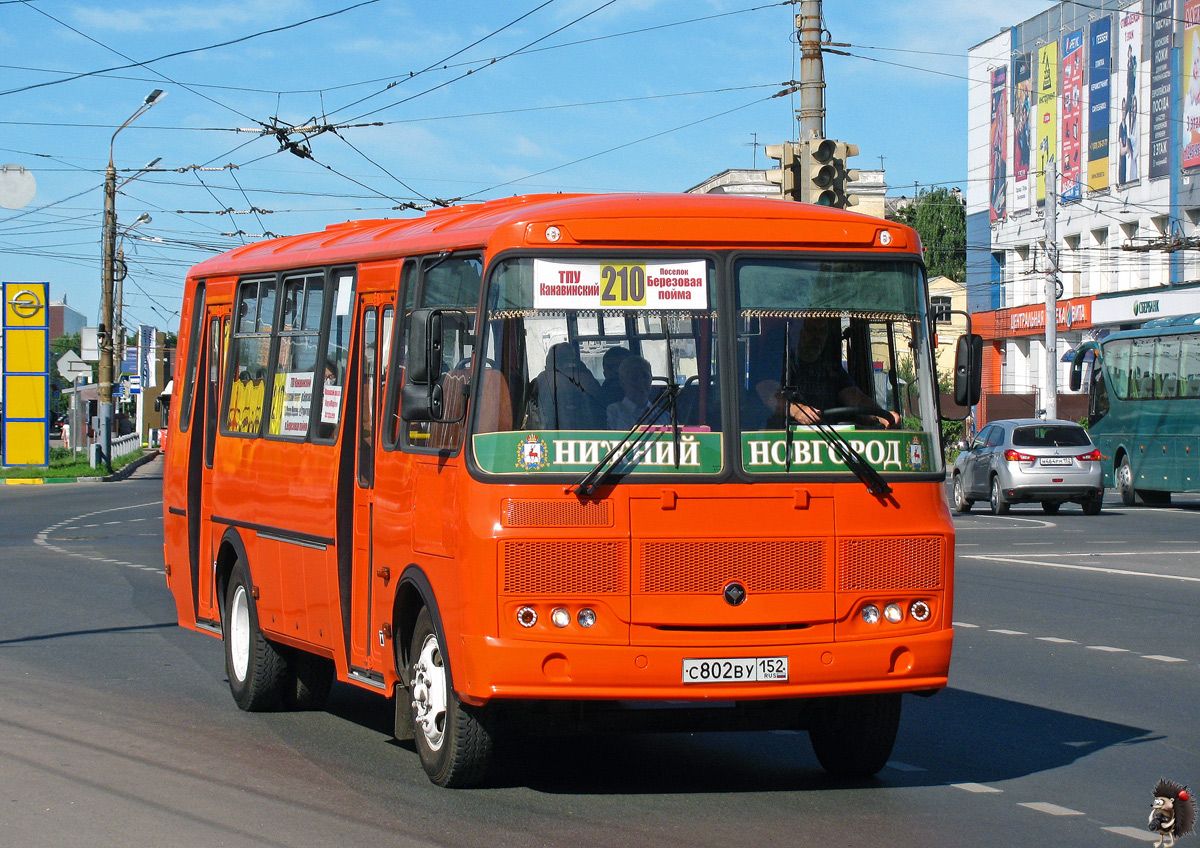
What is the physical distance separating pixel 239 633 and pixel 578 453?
13.5ft

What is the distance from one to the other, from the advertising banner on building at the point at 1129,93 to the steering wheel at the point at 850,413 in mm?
52083

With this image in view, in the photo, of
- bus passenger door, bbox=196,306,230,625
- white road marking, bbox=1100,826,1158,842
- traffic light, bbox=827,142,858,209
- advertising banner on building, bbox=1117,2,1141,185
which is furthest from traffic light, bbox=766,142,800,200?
advertising banner on building, bbox=1117,2,1141,185

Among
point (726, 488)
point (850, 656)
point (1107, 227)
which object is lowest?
point (850, 656)

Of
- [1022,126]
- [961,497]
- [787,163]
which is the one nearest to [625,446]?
[787,163]

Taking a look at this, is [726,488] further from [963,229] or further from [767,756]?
[963,229]

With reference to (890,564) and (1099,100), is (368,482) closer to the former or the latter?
(890,564)

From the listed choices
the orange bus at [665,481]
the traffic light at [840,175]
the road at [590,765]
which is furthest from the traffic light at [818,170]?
the orange bus at [665,481]

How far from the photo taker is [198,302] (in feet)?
39.1

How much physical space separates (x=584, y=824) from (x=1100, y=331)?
2186 inches

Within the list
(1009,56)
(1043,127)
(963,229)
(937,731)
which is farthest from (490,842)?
(963,229)

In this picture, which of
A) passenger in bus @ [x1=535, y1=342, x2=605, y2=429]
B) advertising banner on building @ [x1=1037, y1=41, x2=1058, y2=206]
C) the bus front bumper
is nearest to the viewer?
the bus front bumper

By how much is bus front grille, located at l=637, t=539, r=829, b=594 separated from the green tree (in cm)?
9285

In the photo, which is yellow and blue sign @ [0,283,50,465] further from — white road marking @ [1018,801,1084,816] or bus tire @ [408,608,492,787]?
white road marking @ [1018,801,1084,816]

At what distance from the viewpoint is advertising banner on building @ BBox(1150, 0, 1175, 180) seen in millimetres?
54078
